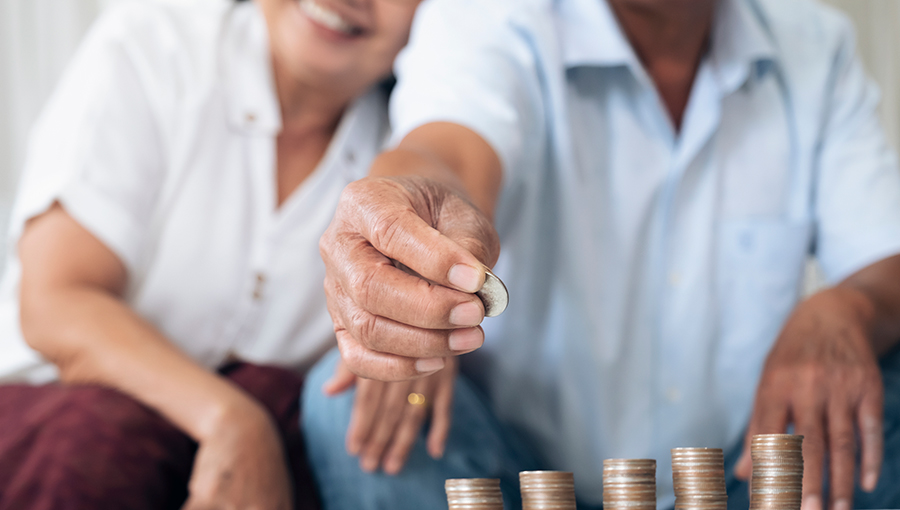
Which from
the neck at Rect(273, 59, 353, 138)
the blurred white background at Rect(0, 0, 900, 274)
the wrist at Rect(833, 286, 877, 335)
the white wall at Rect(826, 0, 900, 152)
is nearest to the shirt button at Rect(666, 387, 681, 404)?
the wrist at Rect(833, 286, 877, 335)

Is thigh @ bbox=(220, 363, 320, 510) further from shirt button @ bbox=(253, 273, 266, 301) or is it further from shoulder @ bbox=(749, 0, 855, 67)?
shoulder @ bbox=(749, 0, 855, 67)

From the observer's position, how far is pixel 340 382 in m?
0.78

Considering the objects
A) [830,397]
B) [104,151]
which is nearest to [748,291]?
[830,397]

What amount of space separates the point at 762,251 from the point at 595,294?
25 cm

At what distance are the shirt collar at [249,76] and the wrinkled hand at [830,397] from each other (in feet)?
2.68

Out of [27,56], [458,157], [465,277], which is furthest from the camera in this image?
[27,56]

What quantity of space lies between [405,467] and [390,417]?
0.19ft

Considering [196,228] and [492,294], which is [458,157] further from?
[196,228]

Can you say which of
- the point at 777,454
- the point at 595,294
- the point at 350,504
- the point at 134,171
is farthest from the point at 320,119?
the point at 777,454

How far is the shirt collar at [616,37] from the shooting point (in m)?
0.92

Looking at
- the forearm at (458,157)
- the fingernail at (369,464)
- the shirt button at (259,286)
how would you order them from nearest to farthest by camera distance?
the forearm at (458,157) < the fingernail at (369,464) < the shirt button at (259,286)

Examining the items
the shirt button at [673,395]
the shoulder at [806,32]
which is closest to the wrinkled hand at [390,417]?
the shirt button at [673,395]

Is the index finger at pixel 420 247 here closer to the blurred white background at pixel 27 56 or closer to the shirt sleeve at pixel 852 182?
the shirt sleeve at pixel 852 182

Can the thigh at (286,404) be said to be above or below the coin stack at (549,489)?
below
